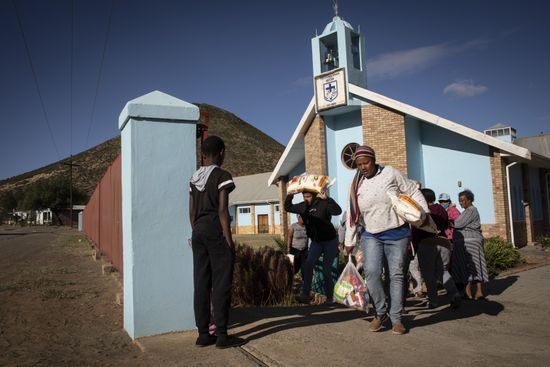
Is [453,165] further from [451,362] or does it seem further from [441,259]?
[451,362]

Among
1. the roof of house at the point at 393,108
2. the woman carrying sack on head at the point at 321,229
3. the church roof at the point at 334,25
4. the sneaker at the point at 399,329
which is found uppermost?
the church roof at the point at 334,25

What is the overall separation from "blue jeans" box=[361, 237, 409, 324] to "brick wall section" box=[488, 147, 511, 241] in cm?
1107

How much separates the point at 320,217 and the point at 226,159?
10647 centimetres

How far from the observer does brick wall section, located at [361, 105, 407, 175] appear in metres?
14.8

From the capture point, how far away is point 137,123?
4.15 m

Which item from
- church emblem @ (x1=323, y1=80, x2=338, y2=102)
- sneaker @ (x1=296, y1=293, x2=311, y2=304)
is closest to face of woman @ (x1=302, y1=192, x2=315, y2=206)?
sneaker @ (x1=296, y1=293, x2=311, y2=304)

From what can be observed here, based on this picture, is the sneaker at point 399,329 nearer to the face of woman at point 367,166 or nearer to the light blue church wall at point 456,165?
the face of woman at point 367,166

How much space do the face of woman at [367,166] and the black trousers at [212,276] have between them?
149 centimetres

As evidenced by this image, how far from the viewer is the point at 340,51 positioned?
1641 centimetres

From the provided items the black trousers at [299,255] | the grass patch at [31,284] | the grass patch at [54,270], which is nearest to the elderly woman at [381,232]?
the black trousers at [299,255]

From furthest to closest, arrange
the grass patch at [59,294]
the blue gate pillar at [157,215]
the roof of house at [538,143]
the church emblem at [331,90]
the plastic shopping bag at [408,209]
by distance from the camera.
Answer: the roof of house at [538,143] → the church emblem at [331,90] → the grass patch at [59,294] → the blue gate pillar at [157,215] → the plastic shopping bag at [408,209]

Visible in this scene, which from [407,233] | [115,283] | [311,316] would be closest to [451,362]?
[407,233]

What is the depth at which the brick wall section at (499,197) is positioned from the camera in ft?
44.6

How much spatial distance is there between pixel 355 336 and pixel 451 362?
92 centimetres
